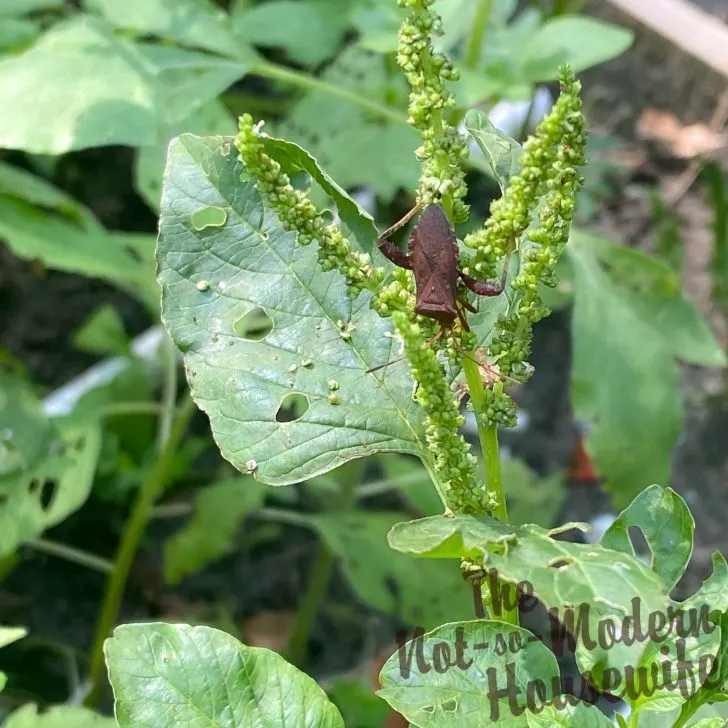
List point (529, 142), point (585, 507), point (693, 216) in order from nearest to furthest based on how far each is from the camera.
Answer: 1. point (529, 142)
2. point (585, 507)
3. point (693, 216)

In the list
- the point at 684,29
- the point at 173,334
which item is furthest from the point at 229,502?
the point at 684,29

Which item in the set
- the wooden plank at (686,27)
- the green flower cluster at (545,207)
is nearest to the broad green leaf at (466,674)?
the green flower cluster at (545,207)

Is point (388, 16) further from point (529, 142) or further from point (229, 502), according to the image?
point (529, 142)

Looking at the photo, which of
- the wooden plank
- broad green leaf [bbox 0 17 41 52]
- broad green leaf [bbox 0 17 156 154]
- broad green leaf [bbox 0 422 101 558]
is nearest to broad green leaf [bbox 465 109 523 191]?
broad green leaf [bbox 0 17 156 154]

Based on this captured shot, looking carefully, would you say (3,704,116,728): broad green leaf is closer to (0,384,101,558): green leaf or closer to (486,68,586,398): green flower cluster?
(0,384,101,558): green leaf

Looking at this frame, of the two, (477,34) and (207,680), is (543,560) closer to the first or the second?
(207,680)
